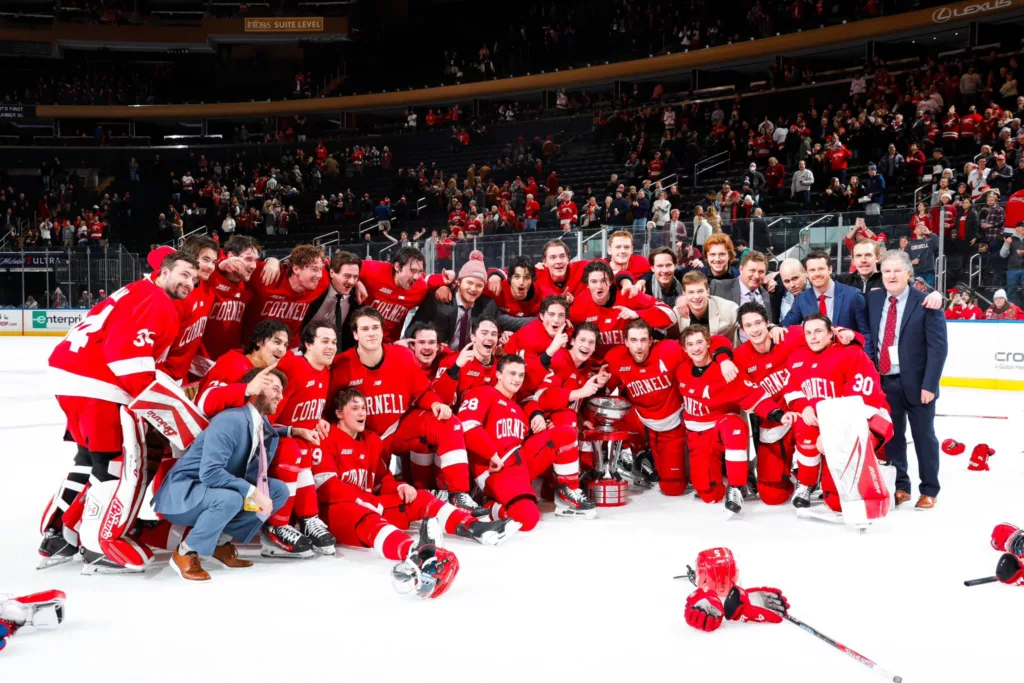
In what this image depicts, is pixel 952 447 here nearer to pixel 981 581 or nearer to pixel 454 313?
pixel 981 581

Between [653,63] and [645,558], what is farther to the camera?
[653,63]

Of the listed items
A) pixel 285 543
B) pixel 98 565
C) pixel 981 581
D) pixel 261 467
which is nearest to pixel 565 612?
pixel 285 543

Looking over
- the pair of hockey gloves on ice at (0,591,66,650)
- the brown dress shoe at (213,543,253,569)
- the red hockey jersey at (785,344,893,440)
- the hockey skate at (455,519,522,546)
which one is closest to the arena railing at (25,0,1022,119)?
the red hockey jersey at (785,344,893,440)

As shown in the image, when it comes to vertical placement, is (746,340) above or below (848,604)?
above

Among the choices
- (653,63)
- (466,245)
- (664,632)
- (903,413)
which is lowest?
(664,632)

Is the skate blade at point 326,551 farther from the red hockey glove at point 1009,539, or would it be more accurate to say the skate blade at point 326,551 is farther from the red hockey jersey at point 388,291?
the red hockey glove at point 1009,539

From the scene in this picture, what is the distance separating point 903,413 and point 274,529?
3894 millimetres

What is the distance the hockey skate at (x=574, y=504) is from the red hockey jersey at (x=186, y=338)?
2.32 meters

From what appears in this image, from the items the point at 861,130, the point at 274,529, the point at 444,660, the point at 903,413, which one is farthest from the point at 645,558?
the point at 861,130

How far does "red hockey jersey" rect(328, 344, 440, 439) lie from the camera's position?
16.8 ft

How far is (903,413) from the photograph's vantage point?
5.55 metres

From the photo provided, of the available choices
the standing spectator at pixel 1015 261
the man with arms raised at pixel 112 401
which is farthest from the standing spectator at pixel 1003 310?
the man with arms raised at pixel 112 401

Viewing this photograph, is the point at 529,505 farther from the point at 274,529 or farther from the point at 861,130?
the point at 861,130

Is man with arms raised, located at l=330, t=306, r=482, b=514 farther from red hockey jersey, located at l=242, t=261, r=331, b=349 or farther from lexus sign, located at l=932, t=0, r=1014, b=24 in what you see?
lexus sign, located at l=932, t=0, r=1014, b=24
